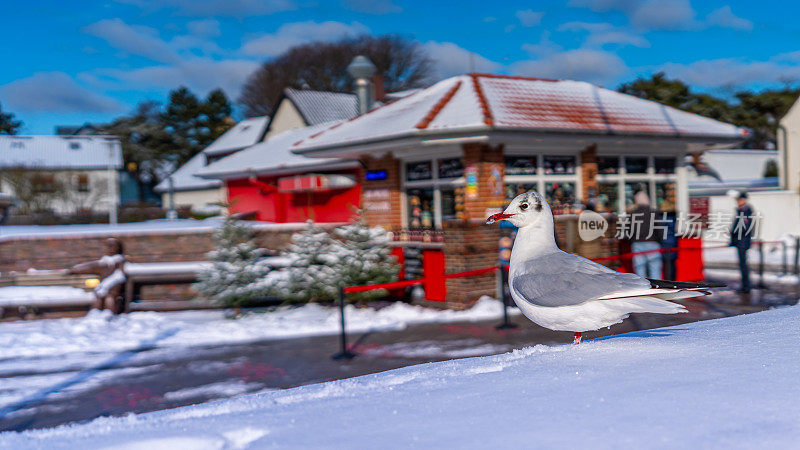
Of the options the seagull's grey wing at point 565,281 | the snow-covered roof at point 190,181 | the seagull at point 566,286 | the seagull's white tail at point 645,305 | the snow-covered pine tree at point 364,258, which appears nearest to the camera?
the seagull's white tail at point 645,305

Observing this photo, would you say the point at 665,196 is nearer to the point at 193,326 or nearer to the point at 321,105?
the point at 193,326

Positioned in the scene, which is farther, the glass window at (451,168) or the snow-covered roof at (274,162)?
the snow-covered roof at (274,162)

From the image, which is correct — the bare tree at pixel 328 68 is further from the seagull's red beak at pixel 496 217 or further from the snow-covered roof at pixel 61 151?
the seagull's red beak at pixel 496 217

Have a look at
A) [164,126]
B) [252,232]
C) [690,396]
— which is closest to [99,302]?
[252,232]

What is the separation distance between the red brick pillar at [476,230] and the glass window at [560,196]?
137 cm

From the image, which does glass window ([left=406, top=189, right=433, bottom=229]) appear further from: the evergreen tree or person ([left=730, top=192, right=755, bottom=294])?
the evergreen tree

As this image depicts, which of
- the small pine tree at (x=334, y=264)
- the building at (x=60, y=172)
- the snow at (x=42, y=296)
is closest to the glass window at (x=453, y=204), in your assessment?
the small pine tree at (x=334, y=264)

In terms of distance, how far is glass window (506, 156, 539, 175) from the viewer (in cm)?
1392

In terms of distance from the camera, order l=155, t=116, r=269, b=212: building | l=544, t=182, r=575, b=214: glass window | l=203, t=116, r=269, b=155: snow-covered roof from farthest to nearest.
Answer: l=155, t=116, r=269, b=212: building
l=203, t=116, r=269, b=155: snow-covered roof
l=544, t=182, r=575, b=214: glass window

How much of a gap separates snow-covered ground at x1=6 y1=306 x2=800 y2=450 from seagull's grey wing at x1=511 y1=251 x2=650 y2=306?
1.32 ft

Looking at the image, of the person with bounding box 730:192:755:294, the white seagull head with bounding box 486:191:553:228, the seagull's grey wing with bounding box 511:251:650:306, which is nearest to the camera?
the seagull's grey wing with bounding box 511:251:650:306

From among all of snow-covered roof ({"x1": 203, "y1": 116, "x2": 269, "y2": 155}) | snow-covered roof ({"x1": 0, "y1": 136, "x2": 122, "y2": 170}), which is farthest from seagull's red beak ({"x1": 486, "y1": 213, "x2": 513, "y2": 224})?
snow-covered roof ({"x1": 0, "y1": 136, "x2": 122, "y2": 170})

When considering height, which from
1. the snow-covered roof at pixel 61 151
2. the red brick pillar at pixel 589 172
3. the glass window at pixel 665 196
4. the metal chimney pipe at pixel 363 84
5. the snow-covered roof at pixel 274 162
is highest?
the snow-covered roof at pixel 61 151

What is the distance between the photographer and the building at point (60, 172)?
140ft
